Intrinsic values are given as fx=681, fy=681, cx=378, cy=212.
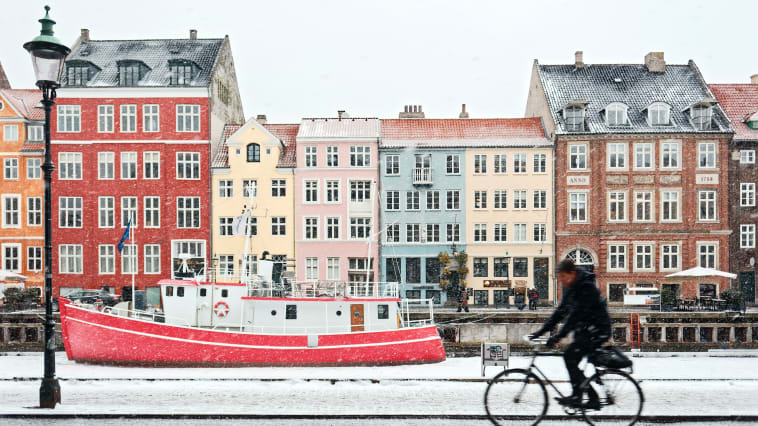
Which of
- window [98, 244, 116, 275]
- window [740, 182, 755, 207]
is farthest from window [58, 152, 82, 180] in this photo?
window [740, 182, 755, 207]

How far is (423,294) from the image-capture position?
40.7 m

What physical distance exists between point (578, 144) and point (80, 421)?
118 ft

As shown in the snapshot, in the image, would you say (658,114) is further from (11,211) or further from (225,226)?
(11,211)

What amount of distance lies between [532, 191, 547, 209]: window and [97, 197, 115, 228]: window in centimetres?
2594

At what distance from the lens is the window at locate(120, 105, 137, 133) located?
41.9m

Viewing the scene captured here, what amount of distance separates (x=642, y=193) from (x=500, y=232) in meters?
8.85

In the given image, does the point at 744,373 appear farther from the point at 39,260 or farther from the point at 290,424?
the point at 39,260

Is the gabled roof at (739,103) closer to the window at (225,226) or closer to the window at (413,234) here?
the window at (413,234)

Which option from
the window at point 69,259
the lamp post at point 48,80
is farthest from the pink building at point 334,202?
the lamp post at point 48,80

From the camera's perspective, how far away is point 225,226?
41.5 meters

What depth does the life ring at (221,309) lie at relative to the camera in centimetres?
2413

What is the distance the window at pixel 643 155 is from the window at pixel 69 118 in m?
34.1

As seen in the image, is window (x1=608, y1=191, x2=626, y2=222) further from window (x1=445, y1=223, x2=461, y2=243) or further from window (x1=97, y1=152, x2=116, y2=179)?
window (x1=97, y1=152, x2=116, y2=179)

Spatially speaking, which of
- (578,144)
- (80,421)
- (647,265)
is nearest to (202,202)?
(578,144)
